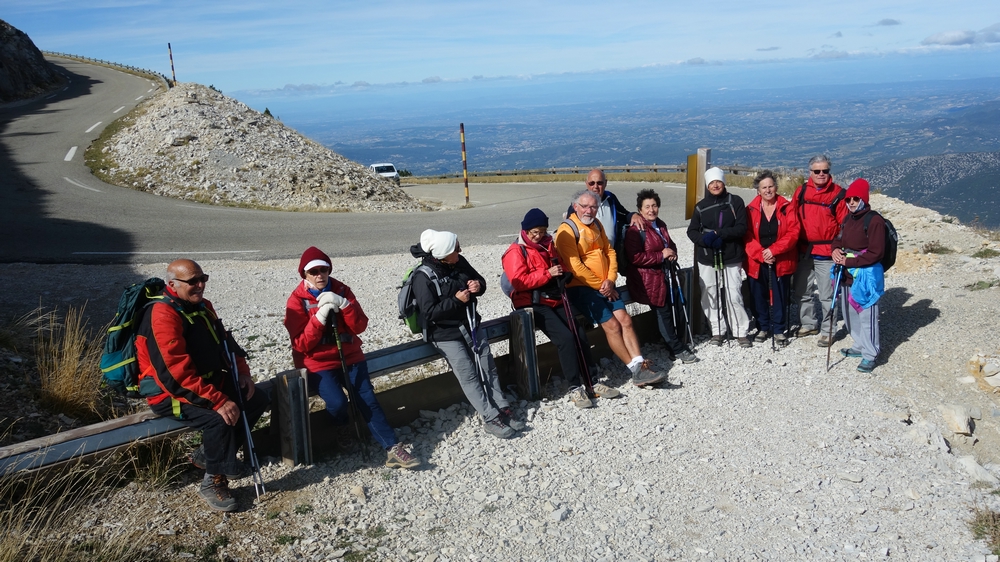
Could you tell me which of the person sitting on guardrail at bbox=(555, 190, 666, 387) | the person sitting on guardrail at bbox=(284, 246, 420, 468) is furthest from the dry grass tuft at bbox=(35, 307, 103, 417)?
the person sitting on guardrail at bbox=(555, 190, 666, 387)

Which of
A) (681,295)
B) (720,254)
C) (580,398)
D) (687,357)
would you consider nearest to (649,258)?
(681,295)

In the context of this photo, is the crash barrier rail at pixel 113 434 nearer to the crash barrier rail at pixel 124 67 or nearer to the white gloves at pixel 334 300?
the white gloves at pixel 334 300

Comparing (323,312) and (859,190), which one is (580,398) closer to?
(323,312)

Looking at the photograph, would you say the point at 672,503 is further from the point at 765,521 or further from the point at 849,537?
the point at 849,537

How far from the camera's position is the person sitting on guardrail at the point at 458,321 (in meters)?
5.45

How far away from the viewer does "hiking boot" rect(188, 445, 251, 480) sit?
455 cm

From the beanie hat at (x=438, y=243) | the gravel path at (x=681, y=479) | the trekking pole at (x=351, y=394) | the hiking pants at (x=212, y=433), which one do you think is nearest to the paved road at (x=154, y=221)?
the gravel path at (x=681, y=479)

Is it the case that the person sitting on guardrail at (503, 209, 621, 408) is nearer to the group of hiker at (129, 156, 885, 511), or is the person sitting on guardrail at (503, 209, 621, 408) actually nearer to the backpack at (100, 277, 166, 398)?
the group of hiker at (129, 156, 885, 511)

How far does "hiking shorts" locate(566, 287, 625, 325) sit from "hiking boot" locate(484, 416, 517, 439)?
1.47 m

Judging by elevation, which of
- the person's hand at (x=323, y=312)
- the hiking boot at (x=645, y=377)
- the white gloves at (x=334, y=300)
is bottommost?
the hiking boot at (x=645, y=377)

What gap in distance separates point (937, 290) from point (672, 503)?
6.40 metres

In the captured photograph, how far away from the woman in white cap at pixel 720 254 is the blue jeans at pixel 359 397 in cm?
396

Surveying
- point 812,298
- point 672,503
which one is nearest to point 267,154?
point 812,298

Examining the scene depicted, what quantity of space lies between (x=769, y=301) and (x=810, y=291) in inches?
20.9
